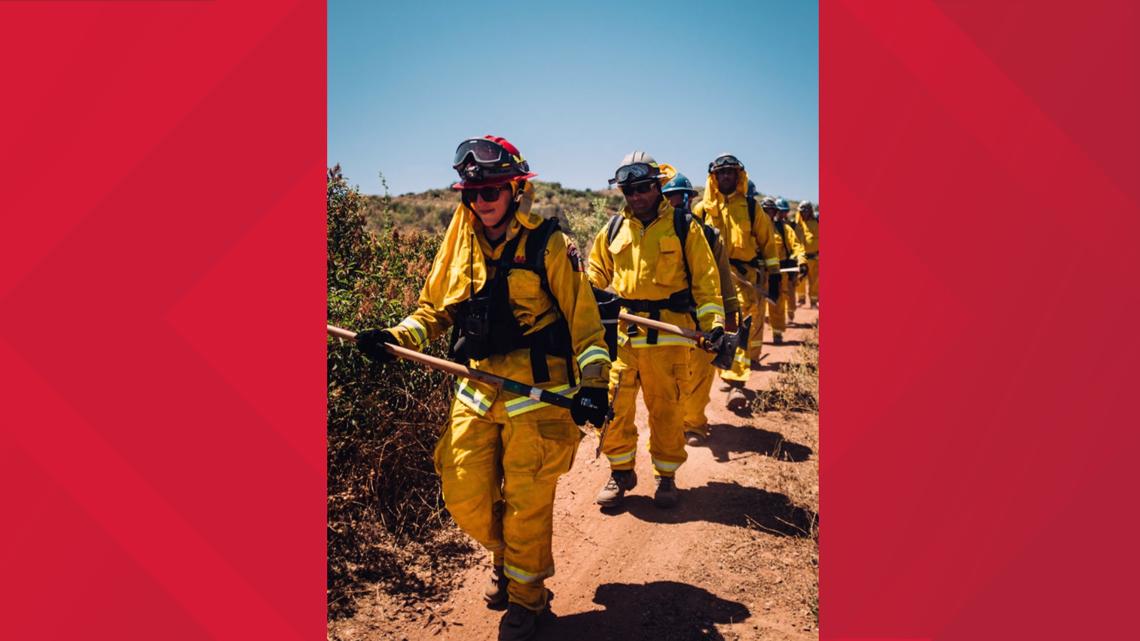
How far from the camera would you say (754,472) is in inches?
260

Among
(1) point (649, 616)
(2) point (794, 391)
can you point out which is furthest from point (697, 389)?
(1) point (649, 616)

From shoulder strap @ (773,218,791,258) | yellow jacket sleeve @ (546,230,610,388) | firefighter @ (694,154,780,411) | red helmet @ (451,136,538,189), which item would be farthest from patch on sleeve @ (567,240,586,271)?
shoulder strap @ (773,218,791,258)

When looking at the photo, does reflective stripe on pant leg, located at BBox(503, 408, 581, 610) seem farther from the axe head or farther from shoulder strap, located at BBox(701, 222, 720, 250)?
shoulder strap, located at BBox(701, 222, 720, 250)

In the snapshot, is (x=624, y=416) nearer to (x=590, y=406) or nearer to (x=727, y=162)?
(x=590, y=406)

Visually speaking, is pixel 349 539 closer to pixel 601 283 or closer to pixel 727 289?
pixel 601 283

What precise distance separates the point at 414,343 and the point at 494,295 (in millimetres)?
658

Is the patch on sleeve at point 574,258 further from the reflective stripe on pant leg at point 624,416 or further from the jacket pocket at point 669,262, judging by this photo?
the reflective stripe on pant leg at point 624,416

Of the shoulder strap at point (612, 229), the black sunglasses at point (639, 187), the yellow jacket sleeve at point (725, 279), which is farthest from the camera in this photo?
the yellow jacket sleeve at point (725, 279)

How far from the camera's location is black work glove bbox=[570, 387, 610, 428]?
3576 mm

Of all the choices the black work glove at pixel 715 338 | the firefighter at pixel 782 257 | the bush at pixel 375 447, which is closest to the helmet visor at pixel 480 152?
the bush at pixel 375 447

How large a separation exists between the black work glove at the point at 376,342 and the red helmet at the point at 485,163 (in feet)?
3.34

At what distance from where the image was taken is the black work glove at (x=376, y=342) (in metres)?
3.88

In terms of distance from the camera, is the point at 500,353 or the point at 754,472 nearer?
the point at 500,353

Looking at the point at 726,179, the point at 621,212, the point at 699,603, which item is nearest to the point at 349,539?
the point at 699,603
